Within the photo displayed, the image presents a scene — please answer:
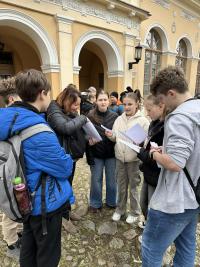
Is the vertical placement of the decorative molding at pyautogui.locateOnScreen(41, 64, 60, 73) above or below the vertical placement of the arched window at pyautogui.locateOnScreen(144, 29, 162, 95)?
below

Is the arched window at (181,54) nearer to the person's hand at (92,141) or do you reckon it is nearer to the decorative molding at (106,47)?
the decorative molding at (106,47)

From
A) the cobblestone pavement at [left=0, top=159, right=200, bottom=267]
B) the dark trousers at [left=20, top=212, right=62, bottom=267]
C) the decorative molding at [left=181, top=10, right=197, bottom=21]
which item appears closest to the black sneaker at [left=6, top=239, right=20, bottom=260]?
the cobblestone pavement at [left=0, top=159, right=200, bottom=267]

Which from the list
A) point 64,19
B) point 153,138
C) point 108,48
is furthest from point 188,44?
point 153,138

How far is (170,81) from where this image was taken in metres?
1.31

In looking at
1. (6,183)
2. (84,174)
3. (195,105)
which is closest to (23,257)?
(6,183)

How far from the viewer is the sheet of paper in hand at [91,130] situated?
7.65ft

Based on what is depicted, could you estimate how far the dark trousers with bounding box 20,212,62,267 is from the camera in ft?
5.08

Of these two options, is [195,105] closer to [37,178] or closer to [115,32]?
[37,178]

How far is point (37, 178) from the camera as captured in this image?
1.45m

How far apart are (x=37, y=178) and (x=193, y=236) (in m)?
1.33

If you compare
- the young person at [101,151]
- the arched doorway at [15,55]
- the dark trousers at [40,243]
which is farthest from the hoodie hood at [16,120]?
the arched doorway at [15,55]

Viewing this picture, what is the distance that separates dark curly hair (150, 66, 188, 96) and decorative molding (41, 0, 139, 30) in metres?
6.31

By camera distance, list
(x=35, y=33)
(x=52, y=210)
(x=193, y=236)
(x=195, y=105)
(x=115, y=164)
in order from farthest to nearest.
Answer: (x=35, y=33) → (x=115, y=164) → (x=193, y=236) → (x=52, y=210) → (x=195, y=105)

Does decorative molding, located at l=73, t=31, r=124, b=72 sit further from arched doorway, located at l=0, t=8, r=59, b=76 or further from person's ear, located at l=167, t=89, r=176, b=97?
person's ear, located at l=167, t=89, r=176, b=97
